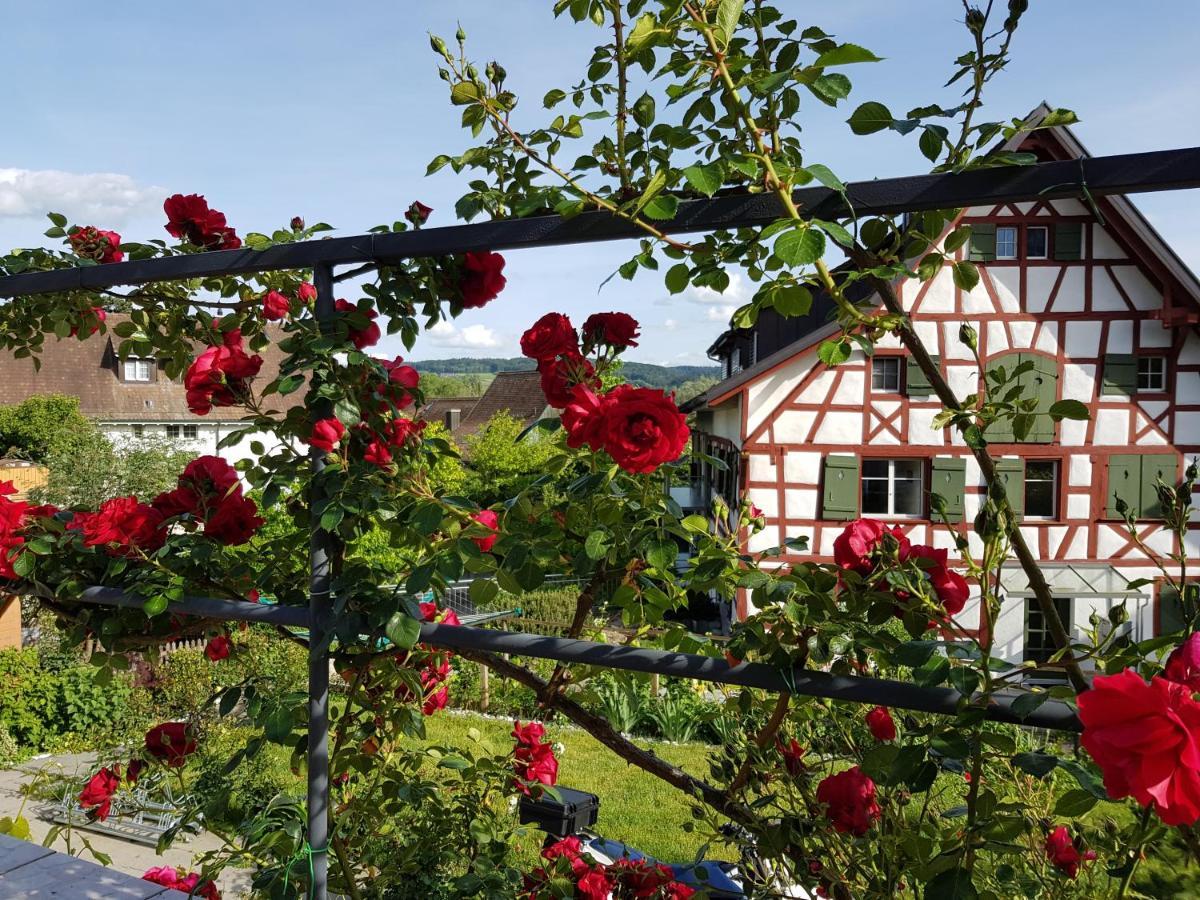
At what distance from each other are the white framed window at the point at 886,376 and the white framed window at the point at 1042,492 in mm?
1831

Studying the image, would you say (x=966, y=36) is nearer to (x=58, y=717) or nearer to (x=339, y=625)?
(x=339, y=625)

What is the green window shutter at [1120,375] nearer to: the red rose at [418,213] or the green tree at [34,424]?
the red rose at [418,213]

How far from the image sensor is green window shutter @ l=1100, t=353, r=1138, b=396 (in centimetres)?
988

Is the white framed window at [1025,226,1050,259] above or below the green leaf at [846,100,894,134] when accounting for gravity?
above

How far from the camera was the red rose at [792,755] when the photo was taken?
1.37 m

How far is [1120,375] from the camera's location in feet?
32.6

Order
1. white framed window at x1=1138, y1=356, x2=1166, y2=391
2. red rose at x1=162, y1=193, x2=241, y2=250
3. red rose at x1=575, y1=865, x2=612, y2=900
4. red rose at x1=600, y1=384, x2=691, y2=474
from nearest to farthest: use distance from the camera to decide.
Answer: red rose at x1=600, y1=384, x2=691, y2=474 < red rose at x1=575, y1=865, x2=612, y2=900 < red rose at x1=162, y1=193, x2=241, y2=250 < white framed window at x1=1138, y1=356, x2=1166, y2=391

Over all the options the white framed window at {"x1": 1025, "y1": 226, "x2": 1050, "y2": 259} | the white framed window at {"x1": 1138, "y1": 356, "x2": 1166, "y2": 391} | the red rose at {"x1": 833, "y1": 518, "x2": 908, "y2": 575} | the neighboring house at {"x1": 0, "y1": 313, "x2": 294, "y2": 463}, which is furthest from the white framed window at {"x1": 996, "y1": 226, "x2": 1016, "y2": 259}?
the neighboring house at {"x1": 0, "y1": 313, "x2": 294, "y2": 463}

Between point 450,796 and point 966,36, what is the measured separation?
171cm

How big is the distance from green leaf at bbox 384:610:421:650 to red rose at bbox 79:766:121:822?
1.62m

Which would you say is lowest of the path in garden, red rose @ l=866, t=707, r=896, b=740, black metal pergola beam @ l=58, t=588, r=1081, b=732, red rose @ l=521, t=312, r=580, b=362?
the path in garden

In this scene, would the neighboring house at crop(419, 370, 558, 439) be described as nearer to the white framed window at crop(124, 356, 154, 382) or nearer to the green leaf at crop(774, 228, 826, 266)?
the white framed window at crop(124, 356, 154, 382)

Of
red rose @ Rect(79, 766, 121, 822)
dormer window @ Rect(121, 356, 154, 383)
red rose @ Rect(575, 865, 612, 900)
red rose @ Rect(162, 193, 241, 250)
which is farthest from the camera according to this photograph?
dormer window @ Rect(121, 356, 154, 383)

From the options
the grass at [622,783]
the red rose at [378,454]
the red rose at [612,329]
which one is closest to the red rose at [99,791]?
the red rose at [378,454]
